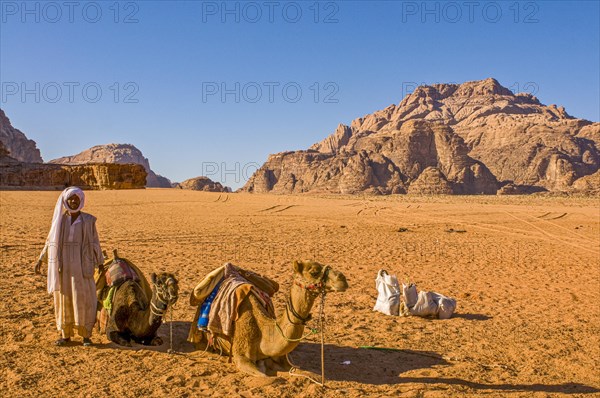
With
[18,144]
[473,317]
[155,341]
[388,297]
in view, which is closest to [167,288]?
[155,341]

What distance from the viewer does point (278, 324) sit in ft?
16.8

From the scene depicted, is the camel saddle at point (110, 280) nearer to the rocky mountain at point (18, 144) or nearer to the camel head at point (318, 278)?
the camel head at point (318, 278)

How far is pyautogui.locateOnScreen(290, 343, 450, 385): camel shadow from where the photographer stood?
5.72 metres

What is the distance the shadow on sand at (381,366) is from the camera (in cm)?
564

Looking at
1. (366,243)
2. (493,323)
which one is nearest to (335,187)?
(366,243)

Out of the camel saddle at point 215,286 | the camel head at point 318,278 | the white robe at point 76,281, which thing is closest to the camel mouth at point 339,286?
the camel head at point 318,278

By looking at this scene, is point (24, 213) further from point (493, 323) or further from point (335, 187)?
point (335, 187)

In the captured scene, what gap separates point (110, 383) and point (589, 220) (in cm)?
2992

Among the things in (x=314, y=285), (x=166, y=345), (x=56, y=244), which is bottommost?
(x=166, y=345)

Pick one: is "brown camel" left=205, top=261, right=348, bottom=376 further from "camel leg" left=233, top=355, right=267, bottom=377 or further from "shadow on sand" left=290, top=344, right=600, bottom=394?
"shadow on sand" left=290, top=344, right=600, bottom=394

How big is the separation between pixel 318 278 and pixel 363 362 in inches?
82.2

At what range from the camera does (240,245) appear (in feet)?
54.1

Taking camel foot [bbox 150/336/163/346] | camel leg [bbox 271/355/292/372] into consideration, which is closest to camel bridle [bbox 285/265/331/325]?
camel leg [bbox 271/355/292/372]

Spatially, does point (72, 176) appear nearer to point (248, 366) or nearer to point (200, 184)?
point (200, 184)
